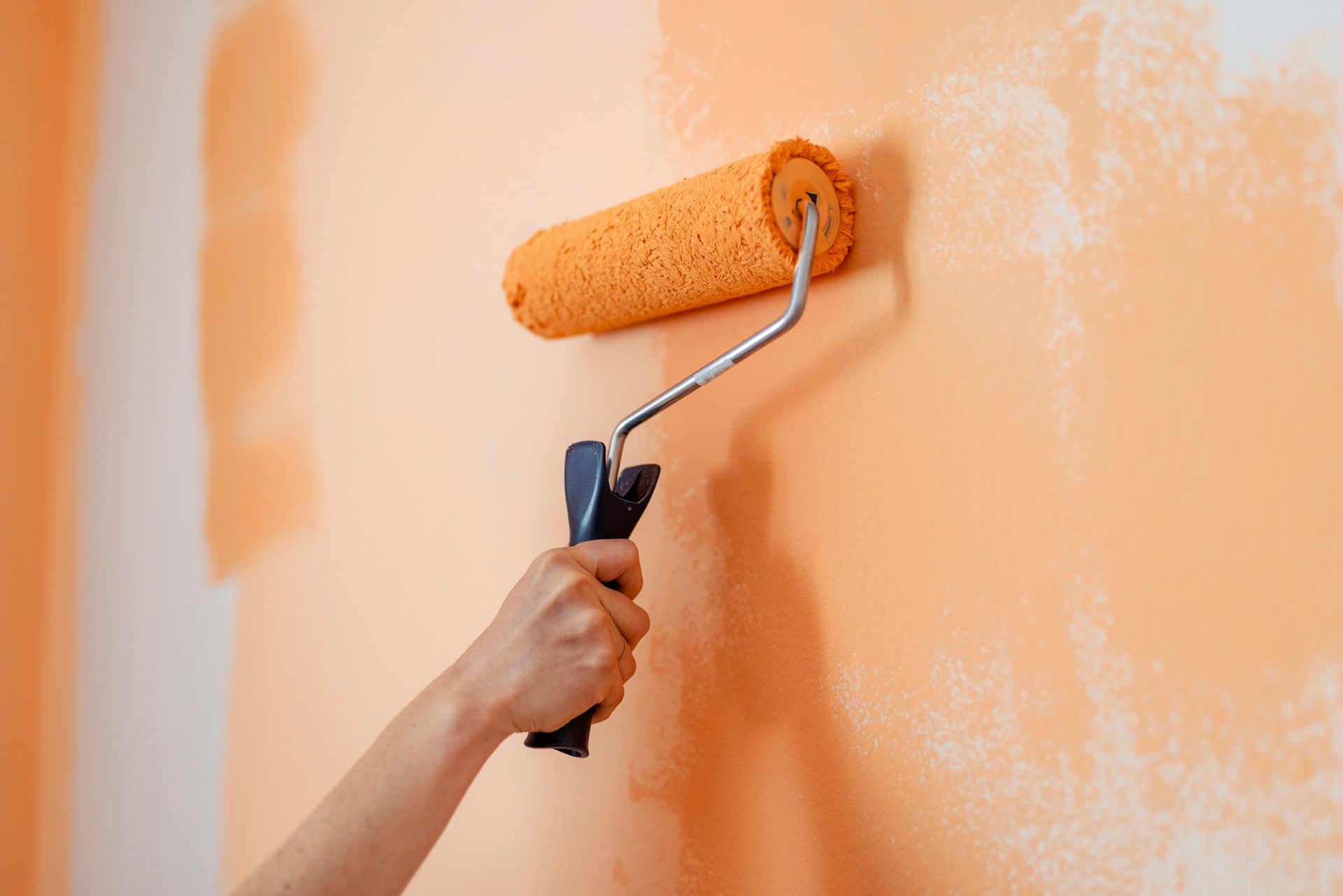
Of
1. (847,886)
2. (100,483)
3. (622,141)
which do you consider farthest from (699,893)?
(100,483)

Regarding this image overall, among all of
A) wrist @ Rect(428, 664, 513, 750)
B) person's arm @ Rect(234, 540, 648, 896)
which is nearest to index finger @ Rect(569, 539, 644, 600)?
person's arm @ Rect(234, 540, 648, 896)

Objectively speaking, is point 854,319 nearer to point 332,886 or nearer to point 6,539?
point 332,886

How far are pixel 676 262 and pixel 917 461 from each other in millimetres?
240

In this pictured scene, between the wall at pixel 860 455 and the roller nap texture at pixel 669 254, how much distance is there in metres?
0.05

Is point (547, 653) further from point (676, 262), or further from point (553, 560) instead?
point (676, 262)

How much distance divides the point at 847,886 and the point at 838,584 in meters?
0.22

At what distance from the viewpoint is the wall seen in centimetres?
56

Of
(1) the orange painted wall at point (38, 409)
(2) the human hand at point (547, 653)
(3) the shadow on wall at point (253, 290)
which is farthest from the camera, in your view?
(1) the orange painted wall at point (38, 409)

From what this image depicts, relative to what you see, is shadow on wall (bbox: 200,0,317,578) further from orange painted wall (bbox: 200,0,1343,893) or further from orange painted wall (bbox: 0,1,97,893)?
orange painted wall (bbox: 0,1,97,893)

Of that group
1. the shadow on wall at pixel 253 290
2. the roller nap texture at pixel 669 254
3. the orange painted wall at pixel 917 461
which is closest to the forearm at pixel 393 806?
the orange painted wall at pixel 917 461

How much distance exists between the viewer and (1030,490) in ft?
2.08

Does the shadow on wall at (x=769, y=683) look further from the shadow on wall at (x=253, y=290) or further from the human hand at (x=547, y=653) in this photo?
the shadow on wall at (x=253, y=290)

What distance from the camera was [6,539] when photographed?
5.02ft

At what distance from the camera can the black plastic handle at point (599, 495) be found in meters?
0.73
